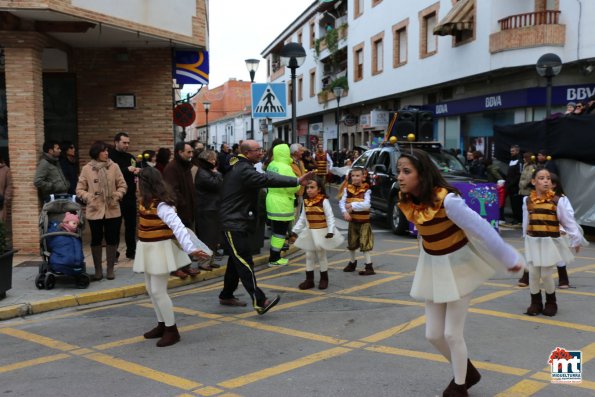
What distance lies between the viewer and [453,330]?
3.94 m

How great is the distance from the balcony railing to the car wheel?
8.88m

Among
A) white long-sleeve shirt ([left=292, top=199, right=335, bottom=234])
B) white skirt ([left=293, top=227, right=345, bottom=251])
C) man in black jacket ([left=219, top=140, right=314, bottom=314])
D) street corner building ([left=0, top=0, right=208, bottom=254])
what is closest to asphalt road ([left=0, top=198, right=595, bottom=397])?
man in black jacket ([left=219, top=140, right=314, bottom=314])

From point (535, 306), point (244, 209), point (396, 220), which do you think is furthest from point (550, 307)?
point (396, 220)

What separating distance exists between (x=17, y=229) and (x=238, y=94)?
74.5m

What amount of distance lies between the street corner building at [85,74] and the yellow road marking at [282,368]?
6451 millimetres

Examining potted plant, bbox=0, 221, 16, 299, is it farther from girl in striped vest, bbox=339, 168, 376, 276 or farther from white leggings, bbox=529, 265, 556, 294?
white leggings, bbox=529, 265, 556, 294

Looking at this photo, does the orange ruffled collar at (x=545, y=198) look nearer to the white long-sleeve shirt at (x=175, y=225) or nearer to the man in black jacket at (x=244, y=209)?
the man in black jacket at (x=244, y=209)

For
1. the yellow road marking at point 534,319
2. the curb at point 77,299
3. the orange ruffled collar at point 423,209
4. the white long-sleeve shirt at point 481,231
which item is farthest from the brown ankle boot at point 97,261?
the white long-sleeve shirt at point 481,231

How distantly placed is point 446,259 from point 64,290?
5339 millimetres

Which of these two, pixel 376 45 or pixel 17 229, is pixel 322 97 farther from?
pixel 17 229

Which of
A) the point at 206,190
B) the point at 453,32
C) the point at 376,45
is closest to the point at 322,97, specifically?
the point at 376,45

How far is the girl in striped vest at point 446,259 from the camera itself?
154 inches

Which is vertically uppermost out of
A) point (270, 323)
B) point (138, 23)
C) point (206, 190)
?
point (138, 23)

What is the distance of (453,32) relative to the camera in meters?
21.3
